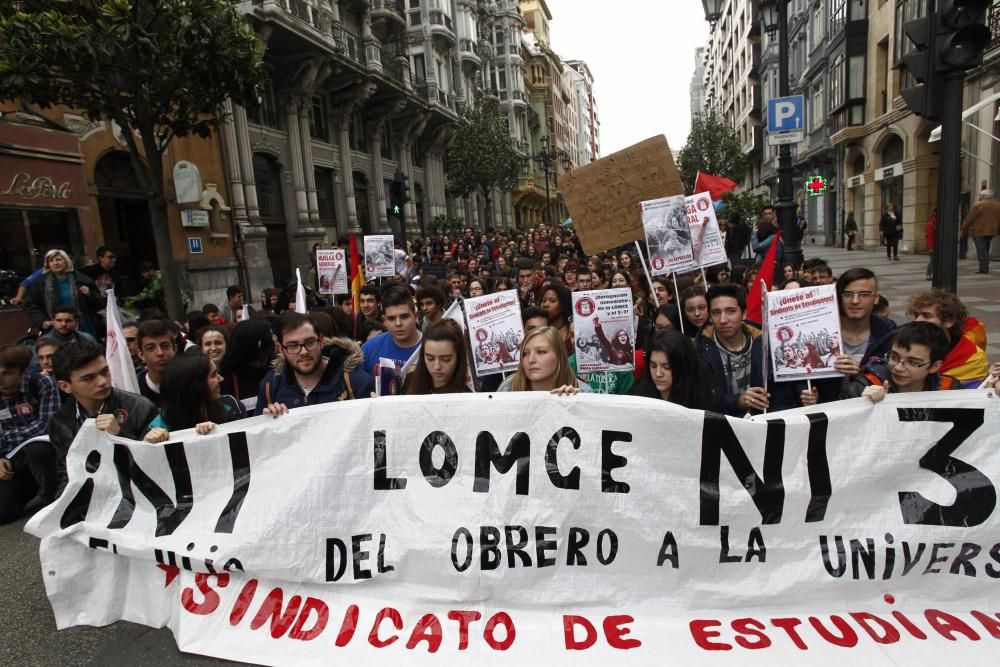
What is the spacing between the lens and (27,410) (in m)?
4.78

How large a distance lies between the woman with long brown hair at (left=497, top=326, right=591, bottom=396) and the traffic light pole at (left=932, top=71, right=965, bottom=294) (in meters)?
3.27

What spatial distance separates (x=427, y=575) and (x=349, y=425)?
0.84 m

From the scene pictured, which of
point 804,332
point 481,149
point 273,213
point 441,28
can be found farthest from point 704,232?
point 441,28

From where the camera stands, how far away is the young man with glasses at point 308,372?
11.8 ft

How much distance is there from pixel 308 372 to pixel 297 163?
1924 cm

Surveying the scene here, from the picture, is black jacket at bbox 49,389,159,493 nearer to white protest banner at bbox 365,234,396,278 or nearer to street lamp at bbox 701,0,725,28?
white protest banner at bbox 365,234,396,278

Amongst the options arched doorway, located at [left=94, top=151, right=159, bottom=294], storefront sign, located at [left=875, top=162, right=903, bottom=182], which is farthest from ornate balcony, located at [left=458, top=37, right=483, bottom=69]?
arched doorway, located at [left=94, top=151, right=159, bottom=294]

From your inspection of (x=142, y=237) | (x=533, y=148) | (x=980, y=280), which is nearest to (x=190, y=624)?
(x=142, y=237)

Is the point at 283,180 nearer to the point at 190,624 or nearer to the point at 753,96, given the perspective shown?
the point at 190,624

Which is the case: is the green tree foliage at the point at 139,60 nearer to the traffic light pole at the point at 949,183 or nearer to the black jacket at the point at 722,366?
the black jacket at the point at 722,366

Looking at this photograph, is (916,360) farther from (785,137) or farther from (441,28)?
(441,28)

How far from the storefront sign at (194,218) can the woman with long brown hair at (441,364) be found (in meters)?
14.4

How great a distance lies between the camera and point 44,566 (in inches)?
122

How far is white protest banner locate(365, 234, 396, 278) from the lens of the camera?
9.42 meters
